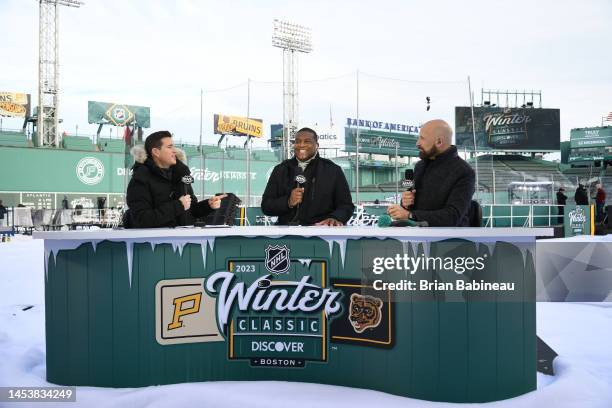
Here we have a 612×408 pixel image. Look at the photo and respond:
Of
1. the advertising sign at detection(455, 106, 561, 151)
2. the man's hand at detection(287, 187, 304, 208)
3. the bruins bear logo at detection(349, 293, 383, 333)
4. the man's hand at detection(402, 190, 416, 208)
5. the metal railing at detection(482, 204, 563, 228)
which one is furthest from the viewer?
the advertising sign at detection(455, 106, 561, 151)

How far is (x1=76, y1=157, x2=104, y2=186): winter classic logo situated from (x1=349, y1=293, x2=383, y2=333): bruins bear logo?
27149 mm

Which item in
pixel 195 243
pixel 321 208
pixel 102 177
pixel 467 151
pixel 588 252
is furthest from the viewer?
pixel 102 177

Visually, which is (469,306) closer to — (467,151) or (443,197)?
(443,197)

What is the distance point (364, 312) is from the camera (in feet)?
9.82

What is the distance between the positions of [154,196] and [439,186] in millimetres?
1729

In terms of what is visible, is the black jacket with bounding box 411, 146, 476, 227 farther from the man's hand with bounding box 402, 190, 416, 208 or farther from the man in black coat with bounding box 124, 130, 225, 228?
the man in black coat with bounding box 124, 130, 225, 228

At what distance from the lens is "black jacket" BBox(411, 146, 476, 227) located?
3057 mm

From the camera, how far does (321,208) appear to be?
3.80 metres

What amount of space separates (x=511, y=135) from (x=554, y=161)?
558 centimetres

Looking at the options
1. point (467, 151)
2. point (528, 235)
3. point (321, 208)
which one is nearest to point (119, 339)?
point (321, 208)

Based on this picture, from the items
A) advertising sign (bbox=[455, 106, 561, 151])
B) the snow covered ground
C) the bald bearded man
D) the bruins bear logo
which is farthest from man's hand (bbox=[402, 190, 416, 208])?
advertising sign (bbox=[455, 106, 561, 151])

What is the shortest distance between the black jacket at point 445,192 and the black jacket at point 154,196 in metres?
1.43

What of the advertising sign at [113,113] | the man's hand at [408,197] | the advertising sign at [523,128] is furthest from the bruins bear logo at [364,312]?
the advertising sign at [523,128]

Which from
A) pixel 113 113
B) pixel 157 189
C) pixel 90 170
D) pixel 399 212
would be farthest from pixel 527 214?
pixel 113 113
